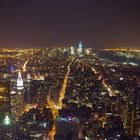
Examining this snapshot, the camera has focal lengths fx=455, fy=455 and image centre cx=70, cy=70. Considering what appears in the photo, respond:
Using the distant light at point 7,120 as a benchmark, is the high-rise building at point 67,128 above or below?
below

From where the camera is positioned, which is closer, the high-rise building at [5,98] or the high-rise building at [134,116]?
the high-rise building at [134,116]

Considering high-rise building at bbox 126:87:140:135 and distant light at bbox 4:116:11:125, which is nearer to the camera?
distant light at bbox 4:116:11:125

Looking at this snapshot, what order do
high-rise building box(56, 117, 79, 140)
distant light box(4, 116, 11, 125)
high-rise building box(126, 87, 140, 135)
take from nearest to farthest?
high-rise building box(56, 117, 79, 140), distant light box(4, 116, 11, 125), high-rise building box(126, 87, 140, 135)

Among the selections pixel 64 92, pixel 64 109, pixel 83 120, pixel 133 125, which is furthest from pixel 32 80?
pixel 133 125

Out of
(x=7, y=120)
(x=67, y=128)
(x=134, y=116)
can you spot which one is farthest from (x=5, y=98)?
(x=134, y=116)

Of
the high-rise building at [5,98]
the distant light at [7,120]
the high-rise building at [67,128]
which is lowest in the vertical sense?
the high-rise building at [67,128]

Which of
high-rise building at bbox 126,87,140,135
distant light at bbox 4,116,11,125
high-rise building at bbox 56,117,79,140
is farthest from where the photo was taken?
high-rise building at bbox 126,87,140,135

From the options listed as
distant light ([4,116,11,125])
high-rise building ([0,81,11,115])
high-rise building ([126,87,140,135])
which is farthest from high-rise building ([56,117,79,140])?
high-rise building ([0,81,11,115])

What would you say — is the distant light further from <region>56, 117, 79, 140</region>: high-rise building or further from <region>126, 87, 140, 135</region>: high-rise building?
<region>126, 87, 140, 135</region>: high-rise building

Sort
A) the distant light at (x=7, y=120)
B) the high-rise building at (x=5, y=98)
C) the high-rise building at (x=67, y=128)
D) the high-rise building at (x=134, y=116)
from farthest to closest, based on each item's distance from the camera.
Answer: the high-rise building at (x=5, y=98)
the high-rise building at (x=134, y=116)
the distant light at (x=7, y=120)
the high-rise building at (x=67, y=128)

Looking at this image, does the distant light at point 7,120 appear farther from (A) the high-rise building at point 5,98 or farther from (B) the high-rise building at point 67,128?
(B) the high-rise building at point 67,128

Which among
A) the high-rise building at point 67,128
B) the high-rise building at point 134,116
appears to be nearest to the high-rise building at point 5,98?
the high-rise building at point 67,128

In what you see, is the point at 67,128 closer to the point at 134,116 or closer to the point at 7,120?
the point at 7,120
